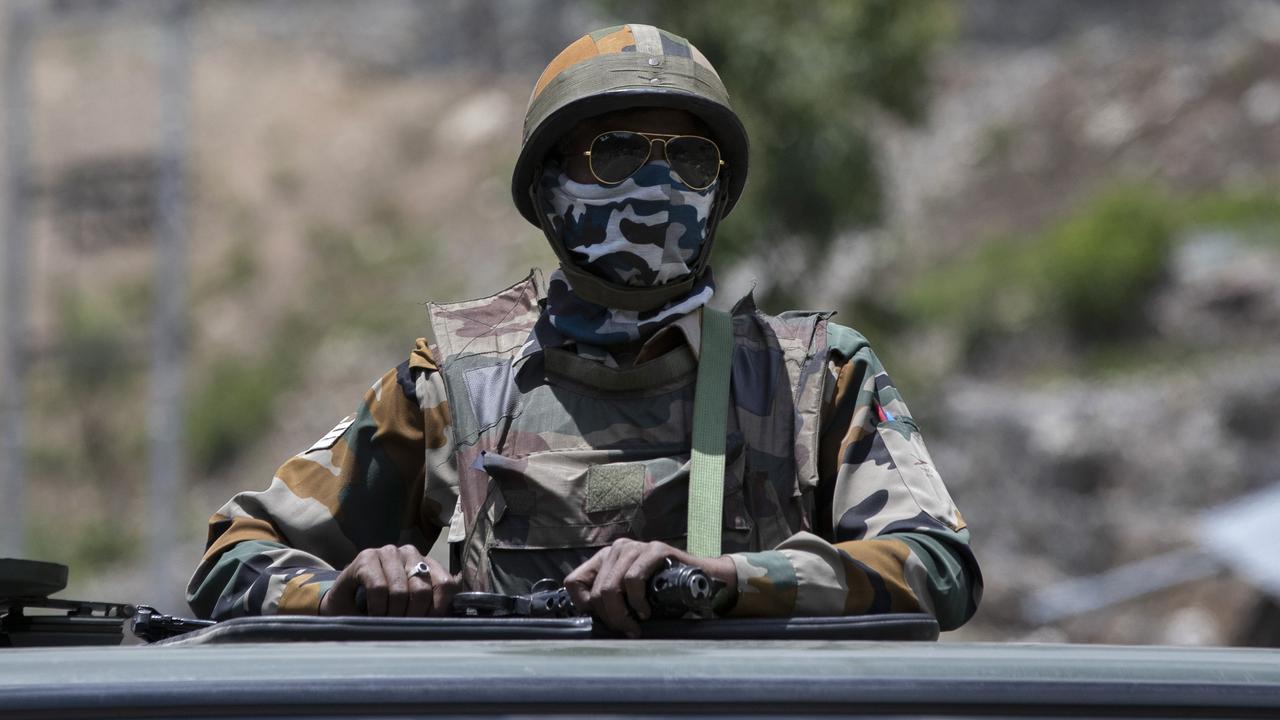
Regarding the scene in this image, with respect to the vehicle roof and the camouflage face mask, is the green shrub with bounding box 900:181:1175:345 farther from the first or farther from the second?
the vehicle roof

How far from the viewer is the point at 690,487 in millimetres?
2568

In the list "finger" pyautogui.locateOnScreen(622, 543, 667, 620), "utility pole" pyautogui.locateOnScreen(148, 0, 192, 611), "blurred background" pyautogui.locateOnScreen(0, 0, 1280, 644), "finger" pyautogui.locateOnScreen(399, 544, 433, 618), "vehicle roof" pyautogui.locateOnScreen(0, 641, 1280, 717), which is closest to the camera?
"vehicle roof" pyautogui.locateOnScreen(0, 641, 1280, 717)

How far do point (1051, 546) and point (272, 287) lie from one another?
20.9m

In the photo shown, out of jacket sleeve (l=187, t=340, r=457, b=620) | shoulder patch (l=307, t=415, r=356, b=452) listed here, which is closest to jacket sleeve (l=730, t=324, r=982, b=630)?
jacket sleeve (l=187, t=340, r=457, b=620)

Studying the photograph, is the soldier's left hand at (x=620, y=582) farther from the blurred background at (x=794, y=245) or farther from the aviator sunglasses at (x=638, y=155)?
the blurred background at (x=794, y=245)

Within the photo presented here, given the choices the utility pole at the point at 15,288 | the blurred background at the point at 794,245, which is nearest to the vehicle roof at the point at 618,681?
the blurred background at the point at 794,245

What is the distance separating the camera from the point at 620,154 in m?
2.80

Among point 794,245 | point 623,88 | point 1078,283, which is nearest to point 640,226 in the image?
point 623,88

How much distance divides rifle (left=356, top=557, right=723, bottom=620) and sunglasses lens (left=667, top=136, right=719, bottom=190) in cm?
79

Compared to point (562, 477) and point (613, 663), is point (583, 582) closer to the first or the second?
point (613, 663)

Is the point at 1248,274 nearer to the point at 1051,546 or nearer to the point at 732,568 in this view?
the point at 1051,546

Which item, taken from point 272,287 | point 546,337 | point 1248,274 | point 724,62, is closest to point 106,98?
point 272,287

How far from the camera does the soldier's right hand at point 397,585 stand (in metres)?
2.24

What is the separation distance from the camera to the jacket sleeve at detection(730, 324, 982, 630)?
7.58 feet
